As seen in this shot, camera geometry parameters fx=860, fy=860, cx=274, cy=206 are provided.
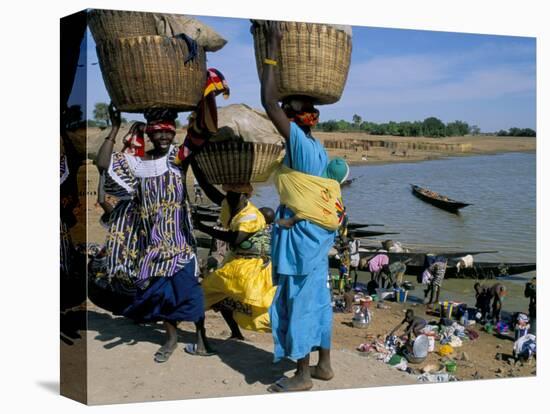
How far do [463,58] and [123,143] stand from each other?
11.3 feet

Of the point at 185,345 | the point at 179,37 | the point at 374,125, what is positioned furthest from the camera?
the point at 374,125

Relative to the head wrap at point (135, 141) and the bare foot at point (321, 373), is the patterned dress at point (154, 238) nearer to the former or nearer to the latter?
the head wrap at point (135, 141)

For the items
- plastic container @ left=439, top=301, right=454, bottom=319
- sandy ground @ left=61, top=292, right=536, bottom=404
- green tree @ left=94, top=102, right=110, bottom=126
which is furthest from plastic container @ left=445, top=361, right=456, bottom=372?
green tree @ left=94, top=102, right=110, bottom=126

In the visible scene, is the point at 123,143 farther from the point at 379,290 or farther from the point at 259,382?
the point at 379,290

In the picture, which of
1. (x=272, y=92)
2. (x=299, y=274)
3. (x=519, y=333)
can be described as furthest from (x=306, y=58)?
→ (x=519, y=333)

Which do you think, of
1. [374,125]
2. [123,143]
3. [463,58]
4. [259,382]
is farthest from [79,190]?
[463,58]

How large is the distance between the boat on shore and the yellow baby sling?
196 cm

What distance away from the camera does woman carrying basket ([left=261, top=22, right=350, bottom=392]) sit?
6473 millimetres

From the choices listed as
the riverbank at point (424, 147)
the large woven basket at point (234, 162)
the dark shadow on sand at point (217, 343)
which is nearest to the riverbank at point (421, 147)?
the riverbank at point (424, 147)

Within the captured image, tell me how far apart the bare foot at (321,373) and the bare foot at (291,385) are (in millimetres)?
187

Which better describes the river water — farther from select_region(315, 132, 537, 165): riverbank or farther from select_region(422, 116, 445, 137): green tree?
select_region(422, 116, 445, 137): green tree

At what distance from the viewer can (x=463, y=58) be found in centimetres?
819

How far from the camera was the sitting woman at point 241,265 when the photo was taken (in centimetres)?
699

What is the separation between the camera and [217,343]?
7.22 m
